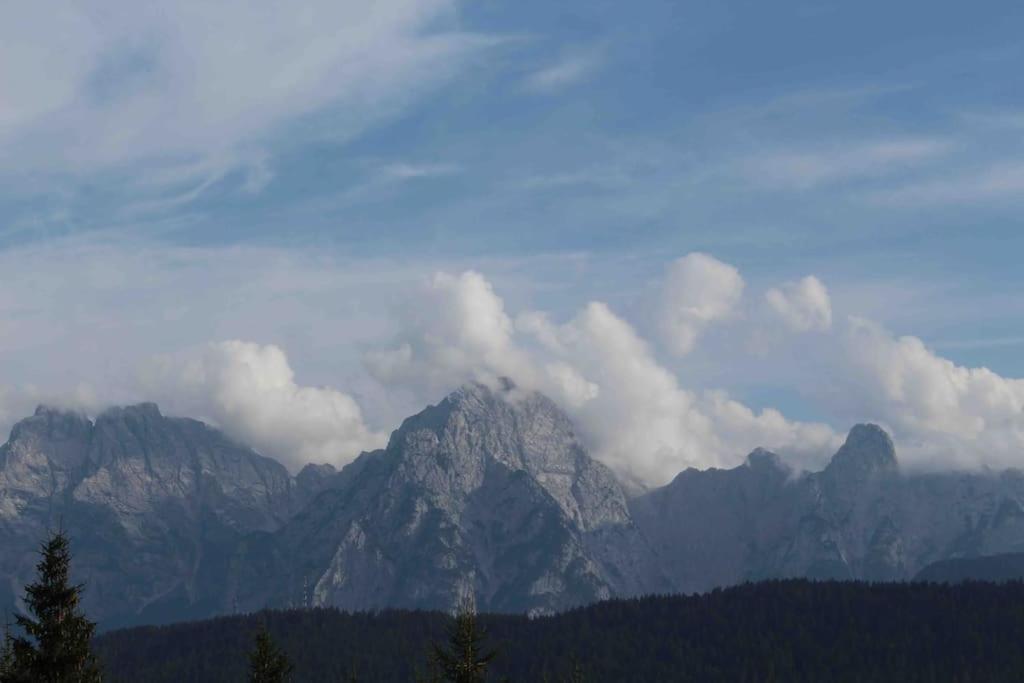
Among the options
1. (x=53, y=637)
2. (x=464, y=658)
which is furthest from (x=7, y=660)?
(x=464, y=658)

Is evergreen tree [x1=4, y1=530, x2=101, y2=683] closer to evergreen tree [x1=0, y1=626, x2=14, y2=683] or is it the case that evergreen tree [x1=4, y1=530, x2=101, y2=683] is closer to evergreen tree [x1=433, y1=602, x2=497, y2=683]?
evergreen tree [x1=0, y1=626, x2=14, y2=683]

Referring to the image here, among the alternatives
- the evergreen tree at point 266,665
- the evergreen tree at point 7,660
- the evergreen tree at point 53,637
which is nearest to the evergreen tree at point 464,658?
the evergreen tree at point 266,665

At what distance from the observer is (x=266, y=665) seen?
98.1 m

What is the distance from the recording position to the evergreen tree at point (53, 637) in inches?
2756

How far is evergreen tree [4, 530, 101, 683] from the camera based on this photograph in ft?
230

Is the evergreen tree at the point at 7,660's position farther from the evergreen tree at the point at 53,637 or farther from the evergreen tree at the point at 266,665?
the evergreen tree at the point at 266,665

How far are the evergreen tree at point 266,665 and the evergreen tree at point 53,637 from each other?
26.4 metres

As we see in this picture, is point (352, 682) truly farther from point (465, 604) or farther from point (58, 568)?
point (58, 568)

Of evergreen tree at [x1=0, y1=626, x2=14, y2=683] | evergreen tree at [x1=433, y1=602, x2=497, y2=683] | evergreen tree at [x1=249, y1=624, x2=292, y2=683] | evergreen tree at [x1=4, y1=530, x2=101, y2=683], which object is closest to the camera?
evergreen tree at [x1=4, y1=530, x2=101, y2=683]

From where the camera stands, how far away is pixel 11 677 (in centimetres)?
6975

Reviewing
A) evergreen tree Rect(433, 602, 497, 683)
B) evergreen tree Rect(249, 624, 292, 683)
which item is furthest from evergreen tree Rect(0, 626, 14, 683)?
evergreen tree Rect(433, 602, 497, 683)

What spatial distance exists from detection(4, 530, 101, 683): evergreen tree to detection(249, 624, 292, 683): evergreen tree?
26365 mm

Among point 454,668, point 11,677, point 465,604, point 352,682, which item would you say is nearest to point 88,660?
point 11,677

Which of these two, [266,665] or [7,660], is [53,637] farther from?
[266,665]
